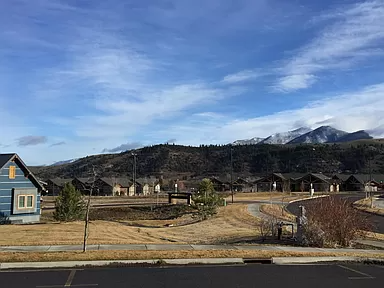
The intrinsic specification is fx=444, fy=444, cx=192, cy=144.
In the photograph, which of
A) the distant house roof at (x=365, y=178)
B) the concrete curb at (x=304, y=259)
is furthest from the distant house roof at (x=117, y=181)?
the concrete curb at (x=304, y=259)

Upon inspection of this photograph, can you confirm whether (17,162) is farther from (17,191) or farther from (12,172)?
(17,191)

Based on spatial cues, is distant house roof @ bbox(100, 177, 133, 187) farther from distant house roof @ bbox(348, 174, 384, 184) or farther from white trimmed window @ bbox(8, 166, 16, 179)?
white trimmed window @ bbox(8, 166, 16, 179)

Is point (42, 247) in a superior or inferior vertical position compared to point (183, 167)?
inferior

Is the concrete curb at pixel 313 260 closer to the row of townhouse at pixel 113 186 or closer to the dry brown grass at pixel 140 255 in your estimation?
the dry brown grass at pixel 140 255

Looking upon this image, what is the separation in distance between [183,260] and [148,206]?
153 feet

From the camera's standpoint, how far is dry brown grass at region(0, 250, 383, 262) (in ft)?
42.8

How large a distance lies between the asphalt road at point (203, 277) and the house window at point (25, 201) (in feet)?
75.2

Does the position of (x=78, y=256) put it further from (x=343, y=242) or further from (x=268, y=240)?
(x=343, y=242)

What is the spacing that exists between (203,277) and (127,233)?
53.6ft

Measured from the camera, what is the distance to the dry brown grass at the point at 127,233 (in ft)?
64.8

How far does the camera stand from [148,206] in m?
59.1

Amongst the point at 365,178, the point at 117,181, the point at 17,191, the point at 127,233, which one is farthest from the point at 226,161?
the point at 127,233

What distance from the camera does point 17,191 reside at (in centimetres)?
3256

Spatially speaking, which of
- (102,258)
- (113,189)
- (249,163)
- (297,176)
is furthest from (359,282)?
(249,163)
